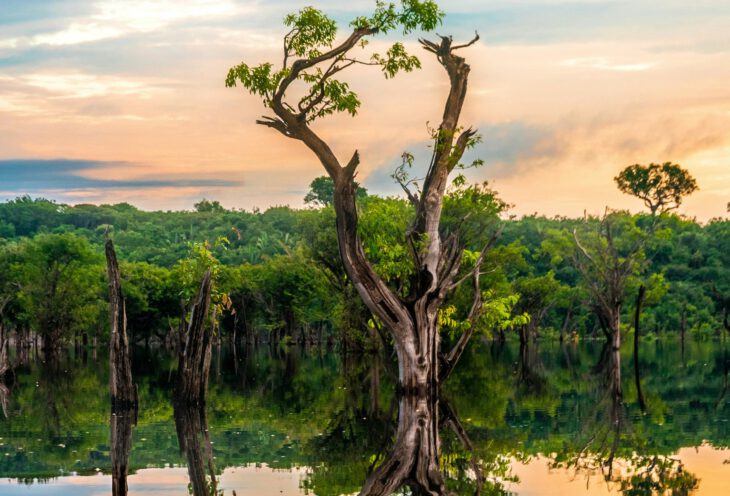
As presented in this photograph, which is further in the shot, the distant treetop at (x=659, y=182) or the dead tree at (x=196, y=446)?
the distant treetop at (x=659, y=182)

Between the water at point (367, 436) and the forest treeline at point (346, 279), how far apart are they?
4649mm

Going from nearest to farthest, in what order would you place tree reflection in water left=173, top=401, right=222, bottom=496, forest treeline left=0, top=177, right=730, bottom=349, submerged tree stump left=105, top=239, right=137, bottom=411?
tree reflection in water left=173, top=401, right=222, bottom=496
submerged tree stump left=105, top=239, right=137, bottom=411
forest treeline left=0, top=177, right=730, bottom=349

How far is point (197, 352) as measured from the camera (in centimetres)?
2681

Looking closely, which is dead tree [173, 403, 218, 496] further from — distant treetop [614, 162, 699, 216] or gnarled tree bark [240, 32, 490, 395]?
distant treetop [614, 162, 699, 216]

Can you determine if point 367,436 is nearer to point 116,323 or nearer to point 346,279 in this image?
point 116,323

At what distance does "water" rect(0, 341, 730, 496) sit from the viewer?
54.3 ft

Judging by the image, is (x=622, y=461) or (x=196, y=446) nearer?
(x=622, y=461)

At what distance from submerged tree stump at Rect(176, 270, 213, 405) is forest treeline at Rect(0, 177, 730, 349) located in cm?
497

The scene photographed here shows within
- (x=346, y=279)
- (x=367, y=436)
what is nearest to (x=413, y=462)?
(x=367, y=436)

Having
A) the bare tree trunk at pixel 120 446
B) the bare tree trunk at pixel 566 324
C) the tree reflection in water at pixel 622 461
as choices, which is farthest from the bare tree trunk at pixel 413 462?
the bare tree trunk at pixel 566 324

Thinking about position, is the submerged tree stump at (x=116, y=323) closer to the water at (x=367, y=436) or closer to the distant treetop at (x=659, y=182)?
the water at (x=367, y=436)

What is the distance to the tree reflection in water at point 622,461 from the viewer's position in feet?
51.9

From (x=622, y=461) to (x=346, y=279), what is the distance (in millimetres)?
27412

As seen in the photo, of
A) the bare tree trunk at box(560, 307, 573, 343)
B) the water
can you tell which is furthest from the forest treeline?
the water
